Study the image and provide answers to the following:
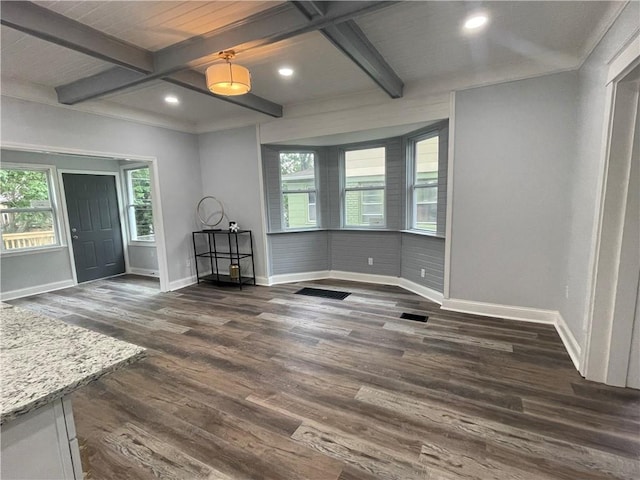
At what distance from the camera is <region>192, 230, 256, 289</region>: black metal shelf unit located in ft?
16.4

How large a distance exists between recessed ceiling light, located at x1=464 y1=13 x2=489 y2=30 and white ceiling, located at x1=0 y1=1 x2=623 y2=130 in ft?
0.17

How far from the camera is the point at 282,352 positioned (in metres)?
2.81

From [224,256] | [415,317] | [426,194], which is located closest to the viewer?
[415,317]

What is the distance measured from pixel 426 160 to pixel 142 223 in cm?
555

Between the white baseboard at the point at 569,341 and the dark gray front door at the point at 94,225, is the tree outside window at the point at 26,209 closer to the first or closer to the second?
the dark gray front door at the point at 94,225

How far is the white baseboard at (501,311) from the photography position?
3.20 metres

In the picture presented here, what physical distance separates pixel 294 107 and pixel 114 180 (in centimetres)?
414

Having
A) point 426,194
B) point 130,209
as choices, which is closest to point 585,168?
point 426,194

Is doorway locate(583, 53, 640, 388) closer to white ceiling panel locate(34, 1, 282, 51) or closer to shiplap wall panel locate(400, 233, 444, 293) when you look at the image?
shiplap wall panel locate(400, 233, 444, 293)

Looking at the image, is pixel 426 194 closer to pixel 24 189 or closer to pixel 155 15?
pixel 155 15

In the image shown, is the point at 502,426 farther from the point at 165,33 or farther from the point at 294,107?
the point at 294,107

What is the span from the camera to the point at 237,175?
4934 millimetres

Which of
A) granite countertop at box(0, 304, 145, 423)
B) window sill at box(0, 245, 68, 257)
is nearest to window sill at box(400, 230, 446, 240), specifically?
granite countertop at box(0, 304, 145, 423)

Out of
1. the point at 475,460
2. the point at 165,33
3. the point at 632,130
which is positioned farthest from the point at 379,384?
the point at 165,33
